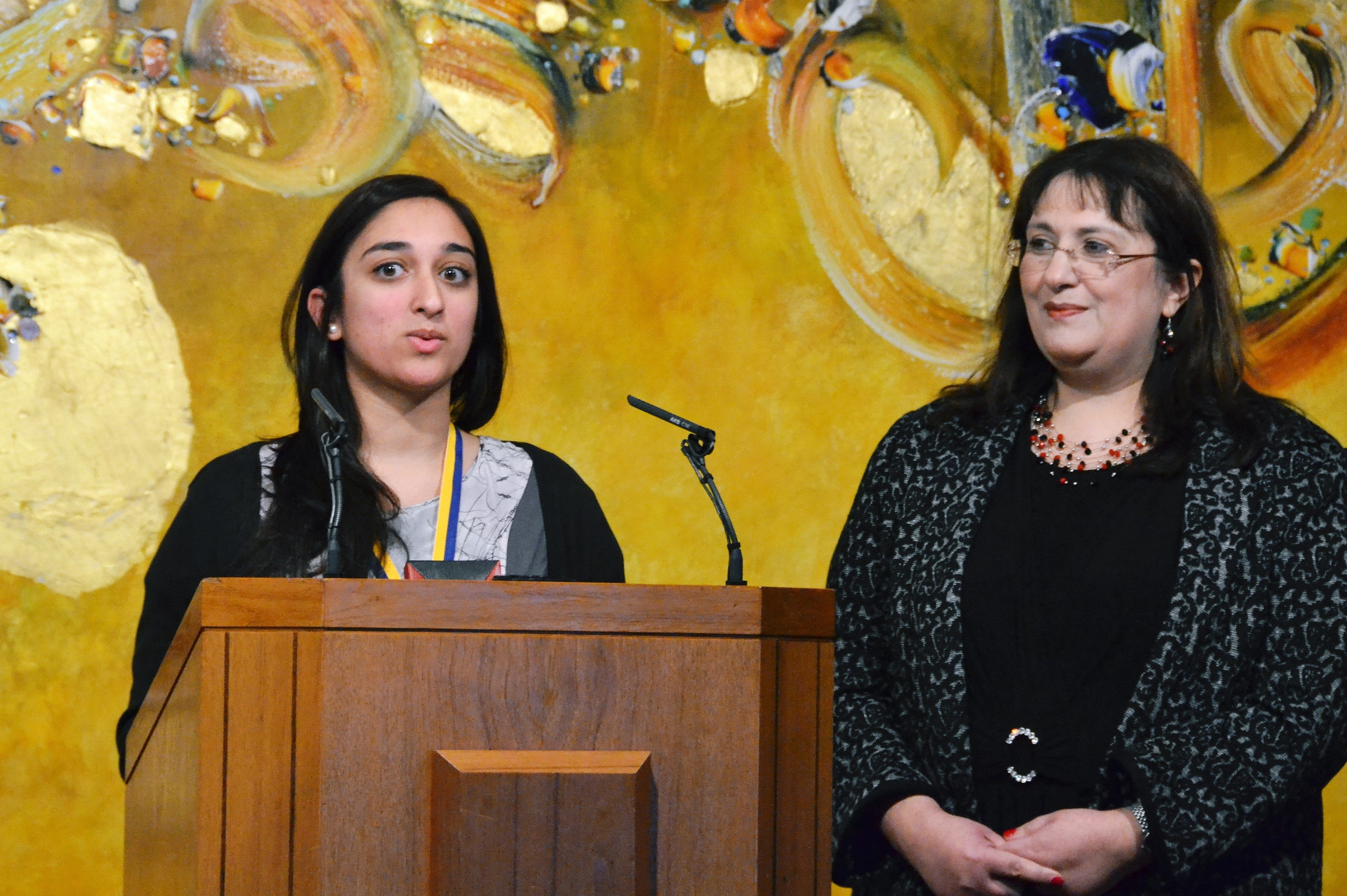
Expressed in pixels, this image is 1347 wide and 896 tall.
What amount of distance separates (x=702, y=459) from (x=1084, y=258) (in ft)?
2.34

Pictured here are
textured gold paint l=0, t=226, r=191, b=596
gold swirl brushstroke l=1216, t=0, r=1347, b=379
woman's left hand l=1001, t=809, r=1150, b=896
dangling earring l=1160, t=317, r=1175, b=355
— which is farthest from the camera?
gold swirl brushstroke l=1216, t=0, r=1347, b=379

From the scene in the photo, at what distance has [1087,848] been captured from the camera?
197 cm

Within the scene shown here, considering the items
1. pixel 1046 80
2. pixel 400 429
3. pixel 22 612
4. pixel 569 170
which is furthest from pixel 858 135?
pixel 22 612

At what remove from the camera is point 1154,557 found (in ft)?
6.93

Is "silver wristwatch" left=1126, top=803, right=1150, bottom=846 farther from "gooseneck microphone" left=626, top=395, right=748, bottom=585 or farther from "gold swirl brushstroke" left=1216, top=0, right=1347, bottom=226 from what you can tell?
"gold swirl brushstroke" left=1216, top=0, right=1347, bottom=226

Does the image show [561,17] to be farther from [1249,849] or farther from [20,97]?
[1249,849]

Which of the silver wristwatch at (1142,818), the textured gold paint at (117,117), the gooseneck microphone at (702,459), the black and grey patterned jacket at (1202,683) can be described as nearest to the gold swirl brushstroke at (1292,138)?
the black and grey patterned jacket at (1202,683)

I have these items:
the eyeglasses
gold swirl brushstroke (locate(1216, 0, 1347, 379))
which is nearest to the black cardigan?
the eyeglasses

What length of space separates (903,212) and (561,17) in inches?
35.5

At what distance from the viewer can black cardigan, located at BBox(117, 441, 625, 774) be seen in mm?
2242

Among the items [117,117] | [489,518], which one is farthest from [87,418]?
[489,518]

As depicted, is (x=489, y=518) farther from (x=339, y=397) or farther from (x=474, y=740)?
(x=474, y=740)

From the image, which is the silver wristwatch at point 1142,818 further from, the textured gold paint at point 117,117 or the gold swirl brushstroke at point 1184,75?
the textured gold paint at point 117,117

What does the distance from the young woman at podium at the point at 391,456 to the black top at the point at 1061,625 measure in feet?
1.90
